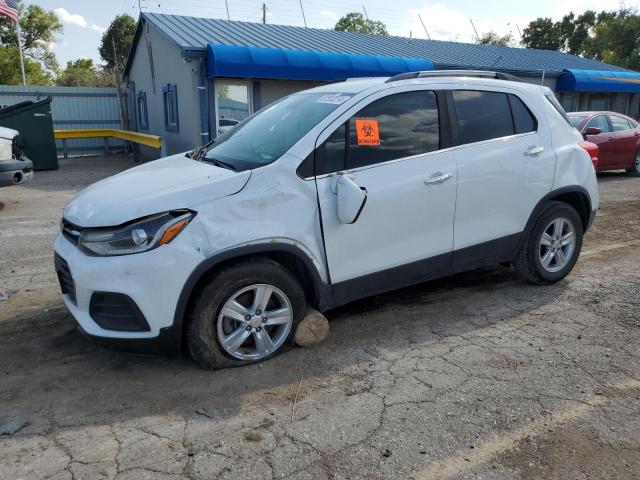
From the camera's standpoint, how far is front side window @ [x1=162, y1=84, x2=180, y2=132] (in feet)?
50.6

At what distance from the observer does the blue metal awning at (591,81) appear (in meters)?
20.3

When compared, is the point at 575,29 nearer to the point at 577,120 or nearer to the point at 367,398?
the point at 577,120

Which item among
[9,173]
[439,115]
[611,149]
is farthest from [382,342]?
[611,149]

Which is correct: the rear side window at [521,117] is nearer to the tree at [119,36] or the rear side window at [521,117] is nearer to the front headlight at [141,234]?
the front headlight at [141,234]

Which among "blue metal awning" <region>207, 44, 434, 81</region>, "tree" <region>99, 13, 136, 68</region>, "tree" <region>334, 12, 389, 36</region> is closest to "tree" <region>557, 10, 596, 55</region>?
"tree" <region>334, 12, 389, 36</region>

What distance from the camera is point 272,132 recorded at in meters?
4.04

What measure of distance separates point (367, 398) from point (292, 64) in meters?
11.9

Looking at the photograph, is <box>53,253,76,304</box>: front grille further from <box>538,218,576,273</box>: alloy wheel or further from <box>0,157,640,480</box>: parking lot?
<box>538,218,576,273</box>: alloy wheel

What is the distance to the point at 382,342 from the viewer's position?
3943 mm

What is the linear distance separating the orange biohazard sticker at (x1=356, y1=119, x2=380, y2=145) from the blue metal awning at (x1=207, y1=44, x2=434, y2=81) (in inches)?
392

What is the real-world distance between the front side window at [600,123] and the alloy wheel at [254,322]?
10.3 metres

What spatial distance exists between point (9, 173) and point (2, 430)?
21.5 ft

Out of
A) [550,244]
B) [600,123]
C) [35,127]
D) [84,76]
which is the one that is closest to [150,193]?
[550,244]

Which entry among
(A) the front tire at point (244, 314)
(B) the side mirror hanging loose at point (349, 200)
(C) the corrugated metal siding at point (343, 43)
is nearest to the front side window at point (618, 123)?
(C) the corrugated metal siding at point (343, 43)
